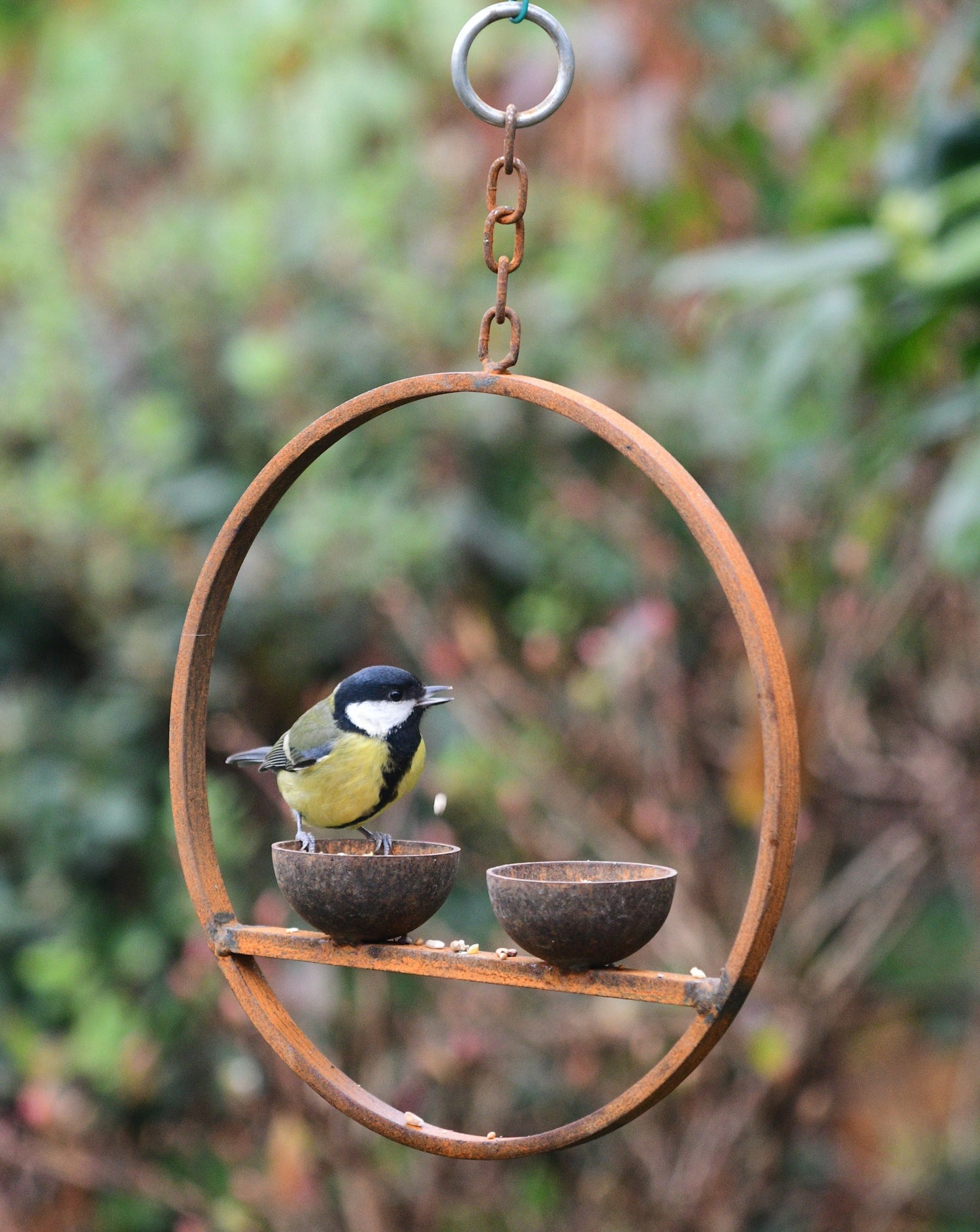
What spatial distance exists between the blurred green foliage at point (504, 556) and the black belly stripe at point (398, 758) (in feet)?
3.35

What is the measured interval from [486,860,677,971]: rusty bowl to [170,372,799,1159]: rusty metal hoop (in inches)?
3.7

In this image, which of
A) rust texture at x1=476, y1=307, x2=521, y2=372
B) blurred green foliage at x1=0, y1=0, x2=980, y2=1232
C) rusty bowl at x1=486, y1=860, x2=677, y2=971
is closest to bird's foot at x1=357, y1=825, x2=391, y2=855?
rusty bowl at x1=486, y1=860, x2=677, y2=971

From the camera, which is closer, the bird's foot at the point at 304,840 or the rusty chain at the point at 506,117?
the rusty chain at the point at 506,117

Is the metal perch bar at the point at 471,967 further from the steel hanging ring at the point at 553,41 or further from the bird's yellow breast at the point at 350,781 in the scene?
the steel hanging ring at the point at 553,41

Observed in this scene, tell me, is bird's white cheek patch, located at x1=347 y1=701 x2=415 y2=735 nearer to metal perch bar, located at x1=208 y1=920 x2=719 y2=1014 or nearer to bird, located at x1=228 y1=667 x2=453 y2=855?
bird, located at x1=228 y1=667 x2=453 y2=855

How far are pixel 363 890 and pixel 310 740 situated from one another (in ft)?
1.02

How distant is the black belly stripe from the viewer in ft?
4.63

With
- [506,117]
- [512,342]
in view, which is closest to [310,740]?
[512,342]

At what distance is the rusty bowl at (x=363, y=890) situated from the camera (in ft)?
3.89

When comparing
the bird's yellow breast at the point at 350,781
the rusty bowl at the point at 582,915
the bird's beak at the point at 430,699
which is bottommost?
the rusty bowl at the point at 582,915

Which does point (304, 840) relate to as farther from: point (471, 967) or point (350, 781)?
point (471, 967)

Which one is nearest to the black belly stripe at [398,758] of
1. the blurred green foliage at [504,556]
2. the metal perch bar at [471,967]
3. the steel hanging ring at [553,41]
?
the metal perch bar at [471,967]

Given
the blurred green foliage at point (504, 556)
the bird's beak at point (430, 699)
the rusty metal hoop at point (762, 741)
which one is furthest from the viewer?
the blurred green foliage at point (504, 556)

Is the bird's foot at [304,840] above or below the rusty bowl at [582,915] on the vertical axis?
above
